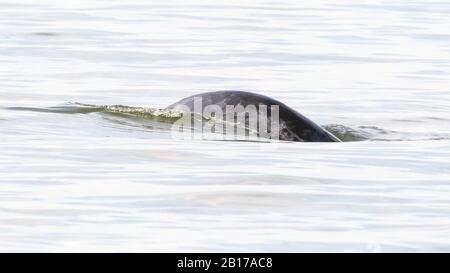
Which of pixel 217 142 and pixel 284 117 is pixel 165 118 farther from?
pixel 284 117

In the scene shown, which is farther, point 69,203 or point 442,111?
point 442,111

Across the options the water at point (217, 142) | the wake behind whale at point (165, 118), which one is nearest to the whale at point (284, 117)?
the wake behind whale at point (165, 118)

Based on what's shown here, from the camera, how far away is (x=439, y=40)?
22859mm

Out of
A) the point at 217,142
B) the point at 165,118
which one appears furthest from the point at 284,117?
the point at 165,118

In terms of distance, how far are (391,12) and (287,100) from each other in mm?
11198

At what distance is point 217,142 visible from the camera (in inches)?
500

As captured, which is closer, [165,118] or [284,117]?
[284,117]

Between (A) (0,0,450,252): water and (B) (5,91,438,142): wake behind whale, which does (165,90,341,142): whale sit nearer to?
(B) (5,91,438,142): wake behind whale

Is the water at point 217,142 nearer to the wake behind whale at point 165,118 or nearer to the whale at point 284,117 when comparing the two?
the wake behind whale at point 165,118

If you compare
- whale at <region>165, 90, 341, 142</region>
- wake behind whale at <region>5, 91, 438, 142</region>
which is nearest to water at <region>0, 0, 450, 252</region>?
wake behind whale at <region>5, 91, 438, 142</region>

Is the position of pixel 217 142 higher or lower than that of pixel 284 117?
lower

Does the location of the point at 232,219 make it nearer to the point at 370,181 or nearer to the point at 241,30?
the point at 370,181
